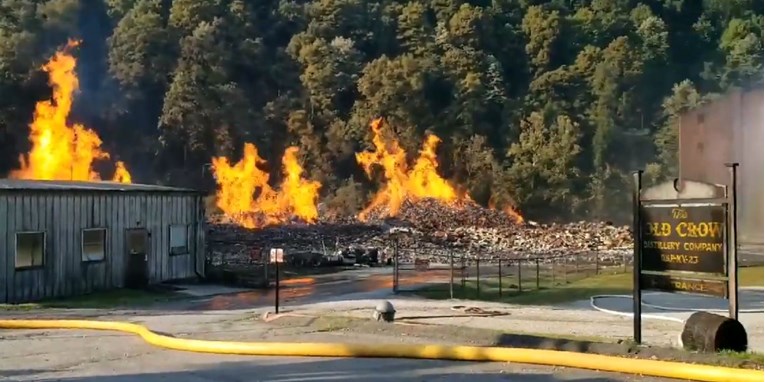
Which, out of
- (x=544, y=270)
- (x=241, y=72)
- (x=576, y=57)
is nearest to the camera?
(x=544, y=270)

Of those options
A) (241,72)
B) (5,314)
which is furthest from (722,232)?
(241,72)

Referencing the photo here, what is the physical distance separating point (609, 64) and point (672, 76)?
28.4ft

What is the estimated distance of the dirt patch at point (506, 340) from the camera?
10.1 meters

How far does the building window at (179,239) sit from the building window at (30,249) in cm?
522

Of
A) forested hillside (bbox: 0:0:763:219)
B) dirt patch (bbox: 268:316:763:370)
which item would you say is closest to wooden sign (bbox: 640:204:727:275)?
dirt patch (bbox: 268:316:763:370)

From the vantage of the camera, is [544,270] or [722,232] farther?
[544,270]

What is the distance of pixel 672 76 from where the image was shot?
82375 millimetres

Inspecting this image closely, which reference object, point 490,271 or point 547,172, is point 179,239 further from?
point 547,172

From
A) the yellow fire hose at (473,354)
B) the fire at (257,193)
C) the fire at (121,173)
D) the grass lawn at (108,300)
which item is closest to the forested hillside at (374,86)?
the fire at (121,173)

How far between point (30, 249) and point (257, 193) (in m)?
42.5

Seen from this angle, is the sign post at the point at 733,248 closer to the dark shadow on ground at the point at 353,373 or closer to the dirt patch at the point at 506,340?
the dirt patch at the point at 506,340

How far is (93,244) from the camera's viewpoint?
25.8m

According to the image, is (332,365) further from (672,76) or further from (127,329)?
(672,76)

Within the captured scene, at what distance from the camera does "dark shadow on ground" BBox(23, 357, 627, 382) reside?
34.1 feet
